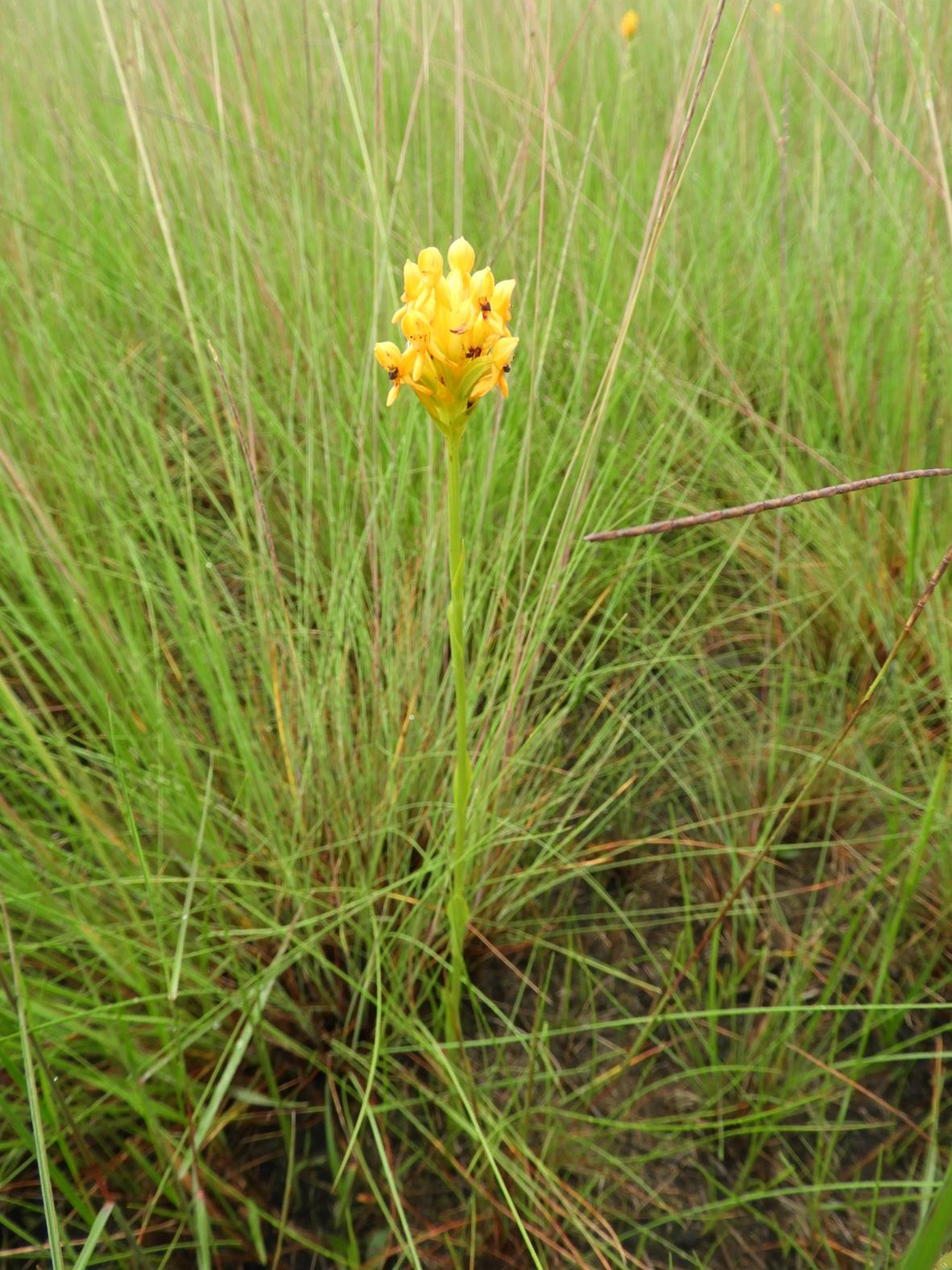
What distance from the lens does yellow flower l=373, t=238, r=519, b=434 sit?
1.60ft

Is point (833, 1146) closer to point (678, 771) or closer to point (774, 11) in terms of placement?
point (678, 771)

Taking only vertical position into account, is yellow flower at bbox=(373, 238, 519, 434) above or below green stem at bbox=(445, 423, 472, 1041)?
above

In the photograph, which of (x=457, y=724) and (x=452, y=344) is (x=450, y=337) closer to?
(x=452, y=344)

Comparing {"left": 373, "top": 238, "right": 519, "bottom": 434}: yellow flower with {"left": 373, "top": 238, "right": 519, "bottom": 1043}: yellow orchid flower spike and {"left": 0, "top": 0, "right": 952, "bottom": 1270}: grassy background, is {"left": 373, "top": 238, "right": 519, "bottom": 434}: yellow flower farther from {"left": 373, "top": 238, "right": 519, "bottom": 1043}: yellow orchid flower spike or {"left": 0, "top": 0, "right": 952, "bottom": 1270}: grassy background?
{"left": 0, "top": 0, "right": 952, "bottom": 1270}: grassy background

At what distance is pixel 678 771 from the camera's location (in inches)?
37.7

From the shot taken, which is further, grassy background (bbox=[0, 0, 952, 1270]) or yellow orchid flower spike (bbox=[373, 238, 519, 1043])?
grassy background (bbox=[0, 0, 952, 1270])

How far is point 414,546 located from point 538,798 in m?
0.35

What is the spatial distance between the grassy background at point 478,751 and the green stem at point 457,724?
0.16ft

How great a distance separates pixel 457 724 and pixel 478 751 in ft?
0.72

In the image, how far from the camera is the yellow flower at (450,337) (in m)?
0.49

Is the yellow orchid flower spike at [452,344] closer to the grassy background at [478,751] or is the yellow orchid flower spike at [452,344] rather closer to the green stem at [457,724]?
the green stem at [457,724]

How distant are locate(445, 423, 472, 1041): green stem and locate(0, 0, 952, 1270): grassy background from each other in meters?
0.05

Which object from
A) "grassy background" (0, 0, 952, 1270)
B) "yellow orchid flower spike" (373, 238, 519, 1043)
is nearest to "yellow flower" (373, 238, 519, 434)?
"yellow orchid flower spike" (373, 238, 519, 1043)

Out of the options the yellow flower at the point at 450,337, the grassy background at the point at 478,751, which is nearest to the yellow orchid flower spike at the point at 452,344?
the yellow flower at the point at 450,337
